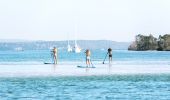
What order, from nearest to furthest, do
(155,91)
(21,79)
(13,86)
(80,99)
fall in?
(80,99) → (155,91) → (13,86) → (21,79)

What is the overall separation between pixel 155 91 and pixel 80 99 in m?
4.70

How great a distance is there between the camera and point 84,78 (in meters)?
36.7

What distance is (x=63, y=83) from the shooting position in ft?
109

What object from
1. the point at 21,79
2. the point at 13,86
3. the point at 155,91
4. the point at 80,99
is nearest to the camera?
the point at 80,99

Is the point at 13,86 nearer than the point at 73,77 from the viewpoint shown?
Yes

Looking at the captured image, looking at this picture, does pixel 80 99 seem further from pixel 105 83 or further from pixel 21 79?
pixel 21 79

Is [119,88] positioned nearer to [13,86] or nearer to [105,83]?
[105,83]

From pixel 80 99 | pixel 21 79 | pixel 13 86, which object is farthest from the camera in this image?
pixel 21 79

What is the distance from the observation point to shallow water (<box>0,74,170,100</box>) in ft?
87.0

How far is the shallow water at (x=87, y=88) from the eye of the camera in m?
26.5

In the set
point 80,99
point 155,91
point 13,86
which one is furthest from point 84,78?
point 80,99

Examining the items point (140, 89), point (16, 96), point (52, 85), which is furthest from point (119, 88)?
point (16, 96)

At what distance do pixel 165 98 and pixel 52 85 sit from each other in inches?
320

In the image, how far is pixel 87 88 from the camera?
30234mm
